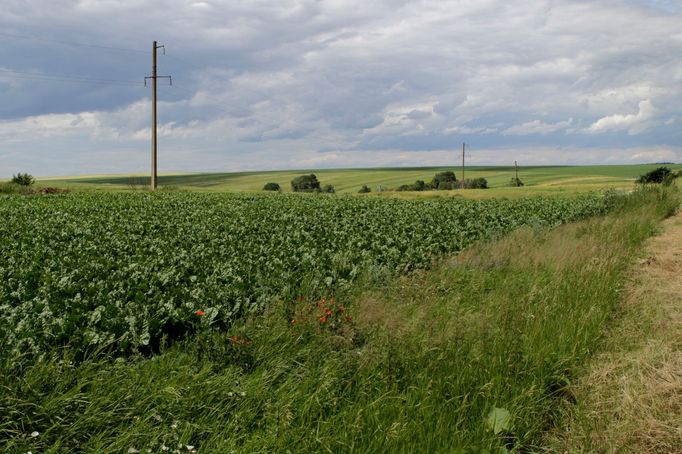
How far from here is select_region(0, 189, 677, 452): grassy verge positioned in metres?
4.30

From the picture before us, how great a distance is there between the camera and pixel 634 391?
5.18 metres

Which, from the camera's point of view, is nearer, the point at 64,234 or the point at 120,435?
the point at 120,435

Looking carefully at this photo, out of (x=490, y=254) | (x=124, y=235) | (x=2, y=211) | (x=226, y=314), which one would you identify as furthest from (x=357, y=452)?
(x=2, y=211)

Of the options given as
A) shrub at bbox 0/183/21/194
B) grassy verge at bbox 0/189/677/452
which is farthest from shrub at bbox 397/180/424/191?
grassy verge at bbox 0/189/677/452

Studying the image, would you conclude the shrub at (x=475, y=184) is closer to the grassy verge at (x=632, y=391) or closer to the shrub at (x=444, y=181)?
the shrub at (x=444, y=181)

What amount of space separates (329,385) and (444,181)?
320 ft

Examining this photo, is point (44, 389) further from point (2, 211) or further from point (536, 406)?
point (2, 211)

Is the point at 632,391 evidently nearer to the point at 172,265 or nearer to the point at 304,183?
the point at 172,265

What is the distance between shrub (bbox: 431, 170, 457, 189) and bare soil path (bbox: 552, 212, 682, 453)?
85.0 m

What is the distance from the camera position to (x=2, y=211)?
23000mm

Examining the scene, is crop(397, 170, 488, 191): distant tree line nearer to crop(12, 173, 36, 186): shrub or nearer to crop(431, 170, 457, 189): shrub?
crop(431, 170, 457, 189): shrub

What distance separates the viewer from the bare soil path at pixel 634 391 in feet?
15.3

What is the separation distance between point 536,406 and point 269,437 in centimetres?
243

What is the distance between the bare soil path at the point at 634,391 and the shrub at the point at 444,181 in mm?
85036
